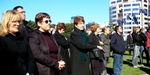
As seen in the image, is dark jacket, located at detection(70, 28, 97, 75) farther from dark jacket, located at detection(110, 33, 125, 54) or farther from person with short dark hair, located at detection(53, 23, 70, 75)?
dark jacket, located at detection(110, 33, 125, 54)

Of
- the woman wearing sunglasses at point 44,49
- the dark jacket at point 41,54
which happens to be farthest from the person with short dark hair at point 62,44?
the dark jacket at point 41,54

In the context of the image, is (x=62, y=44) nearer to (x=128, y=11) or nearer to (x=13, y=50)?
Result: (x=13, y=50)

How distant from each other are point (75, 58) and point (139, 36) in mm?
6646

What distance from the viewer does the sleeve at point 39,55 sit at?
354 cm

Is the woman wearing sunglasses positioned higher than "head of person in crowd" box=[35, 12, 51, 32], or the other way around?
"head of person in crowd" box=[35, 12, 51, 32]

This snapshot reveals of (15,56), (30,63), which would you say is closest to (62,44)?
(30,63)

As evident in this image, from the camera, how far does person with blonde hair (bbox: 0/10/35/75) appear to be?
2.78 metres

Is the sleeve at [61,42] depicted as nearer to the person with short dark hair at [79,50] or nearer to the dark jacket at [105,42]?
the person with short dark hair at [79,50]

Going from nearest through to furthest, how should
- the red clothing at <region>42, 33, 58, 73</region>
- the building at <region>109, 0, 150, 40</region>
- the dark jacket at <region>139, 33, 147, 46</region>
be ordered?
the red clothing at <region>42, 33, 58, 73</region> → the dark jacket at <region>139, 33, 147, 46</region> → the building at <region>109, 0, 150, 40</region>

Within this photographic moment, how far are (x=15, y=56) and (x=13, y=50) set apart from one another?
3.3 inches

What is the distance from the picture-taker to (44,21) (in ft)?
12.7

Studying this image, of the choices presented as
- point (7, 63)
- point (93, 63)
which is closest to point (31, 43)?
point (7, 63)

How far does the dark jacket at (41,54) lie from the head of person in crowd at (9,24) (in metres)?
0.53

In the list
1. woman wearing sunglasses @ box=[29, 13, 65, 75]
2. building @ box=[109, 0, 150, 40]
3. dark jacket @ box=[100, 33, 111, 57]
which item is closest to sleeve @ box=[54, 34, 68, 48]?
woman wearing sunglasses @ box=[29, 13, 65, 75]
